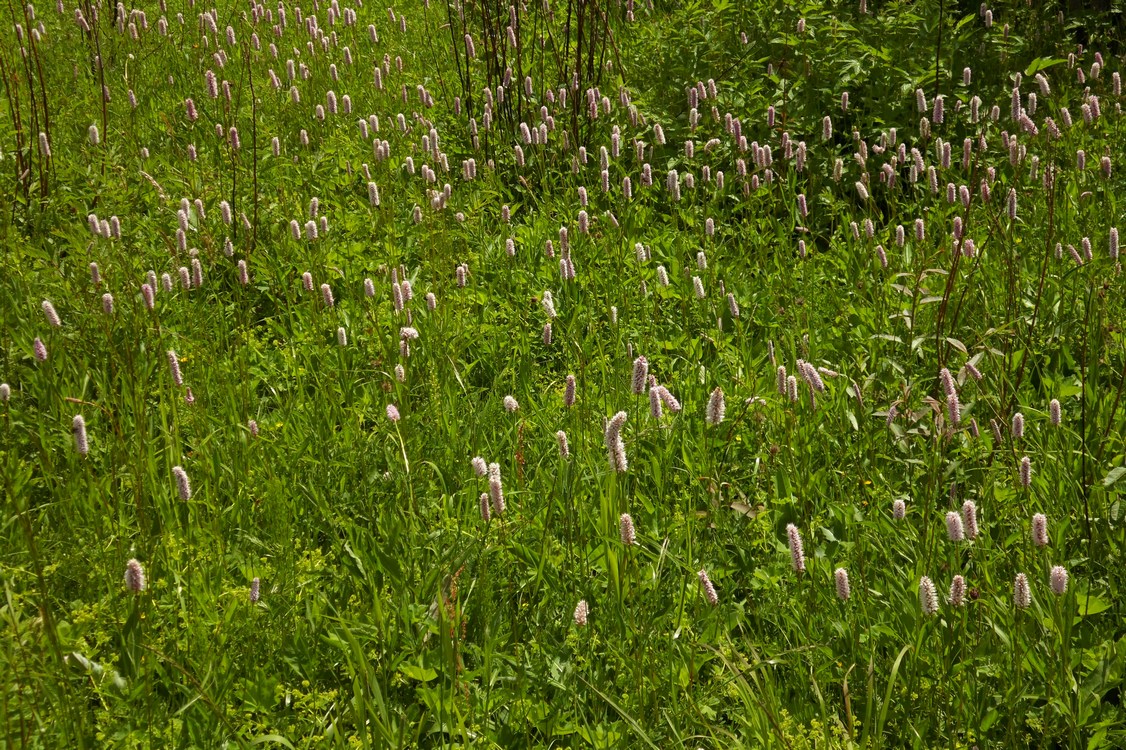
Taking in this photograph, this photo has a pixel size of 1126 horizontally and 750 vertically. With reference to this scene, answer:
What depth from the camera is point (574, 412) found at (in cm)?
313

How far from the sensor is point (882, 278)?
14.3 feet

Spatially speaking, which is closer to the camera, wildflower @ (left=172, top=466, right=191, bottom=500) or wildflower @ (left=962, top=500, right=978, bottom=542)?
wildflower @ (left=962, top=500, right=978, bottom=542)

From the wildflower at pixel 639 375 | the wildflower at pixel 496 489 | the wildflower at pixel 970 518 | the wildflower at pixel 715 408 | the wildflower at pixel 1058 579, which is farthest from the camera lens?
the wildflower at pixel 639 375

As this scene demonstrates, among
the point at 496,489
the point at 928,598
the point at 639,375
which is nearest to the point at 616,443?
the point at 496,489

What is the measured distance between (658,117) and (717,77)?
495 millimetres

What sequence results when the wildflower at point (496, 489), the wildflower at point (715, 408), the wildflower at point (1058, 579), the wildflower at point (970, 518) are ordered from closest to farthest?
the wildflower at point (1058, 579) → the wildflower at point (970, 518) → the wildflower at point (496, 489) → the wildflower at point (715, 408)

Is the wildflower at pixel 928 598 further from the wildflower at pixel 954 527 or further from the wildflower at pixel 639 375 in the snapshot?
the wildflower at pixel 639 375

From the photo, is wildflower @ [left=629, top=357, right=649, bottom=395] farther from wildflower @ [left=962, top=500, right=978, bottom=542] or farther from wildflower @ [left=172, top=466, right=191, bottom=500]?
wildflower @ [left=172, top=466, right=191, bottom=500]

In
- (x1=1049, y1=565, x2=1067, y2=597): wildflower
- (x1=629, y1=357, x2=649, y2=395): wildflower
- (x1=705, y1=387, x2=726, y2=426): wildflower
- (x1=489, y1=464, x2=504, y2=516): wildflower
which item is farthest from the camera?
(x1=629, y1=357, x2=649, y2=395): wildflower

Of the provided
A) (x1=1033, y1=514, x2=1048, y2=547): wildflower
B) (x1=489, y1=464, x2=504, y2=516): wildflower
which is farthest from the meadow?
(x1=489, y1=464, x2=504, y2=516): wildflower

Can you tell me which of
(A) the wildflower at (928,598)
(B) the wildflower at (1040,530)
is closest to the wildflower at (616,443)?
(A) the wildflower at (928,598)

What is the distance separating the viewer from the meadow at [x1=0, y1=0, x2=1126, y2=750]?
2322mm

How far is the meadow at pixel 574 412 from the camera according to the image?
2322 mm

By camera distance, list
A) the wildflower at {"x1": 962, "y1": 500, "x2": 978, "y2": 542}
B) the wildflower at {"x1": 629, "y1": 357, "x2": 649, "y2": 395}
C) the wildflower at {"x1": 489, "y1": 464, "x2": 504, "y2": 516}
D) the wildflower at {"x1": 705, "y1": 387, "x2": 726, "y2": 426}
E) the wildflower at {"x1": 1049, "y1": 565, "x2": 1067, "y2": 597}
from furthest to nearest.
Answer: the wildflower at {"x1": 629, "y1": 357, "x2": 649, "y2": 395} < the wildflower at {"x1": 705, "y1": 387, "x2": 726, "y2": 426} < the wildflower at {"x1": 489, "y1": 464, "x2": 504, "y2": 516} < the wildflower at {"x1": 962, "y1": 500, "x2": 978, "y2": 542} < the wildflower at {"x1": 1049, "y1": 565, "x2": 1067, "y2": 597}
